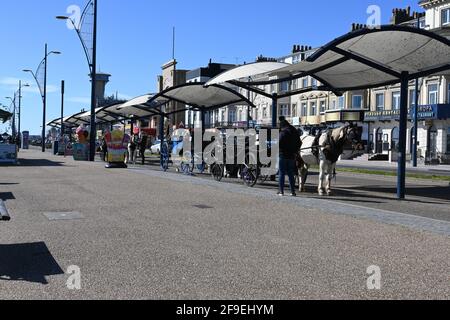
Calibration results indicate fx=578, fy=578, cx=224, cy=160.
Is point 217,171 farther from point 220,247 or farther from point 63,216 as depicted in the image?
point 220,247

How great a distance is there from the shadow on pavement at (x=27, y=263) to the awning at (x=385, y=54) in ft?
28.0

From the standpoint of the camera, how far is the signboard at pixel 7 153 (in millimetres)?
27562

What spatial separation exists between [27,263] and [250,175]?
10835 millimetres

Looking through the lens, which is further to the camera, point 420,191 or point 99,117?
point 99,117

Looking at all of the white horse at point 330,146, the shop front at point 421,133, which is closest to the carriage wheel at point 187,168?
the white horse at point 330,146

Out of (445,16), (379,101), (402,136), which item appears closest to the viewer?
(402,136)

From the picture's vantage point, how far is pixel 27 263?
265 inches

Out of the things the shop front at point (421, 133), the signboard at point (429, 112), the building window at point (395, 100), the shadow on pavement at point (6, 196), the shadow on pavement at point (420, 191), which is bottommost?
the shadow on pavement at point (420, 191)

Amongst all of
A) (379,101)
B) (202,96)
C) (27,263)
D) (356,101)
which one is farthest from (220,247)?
(356,101)

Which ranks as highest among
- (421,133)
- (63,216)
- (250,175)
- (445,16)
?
(445,16)

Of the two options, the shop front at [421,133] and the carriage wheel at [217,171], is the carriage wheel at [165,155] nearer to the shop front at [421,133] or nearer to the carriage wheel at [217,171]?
the carriage wheel at [217,171]

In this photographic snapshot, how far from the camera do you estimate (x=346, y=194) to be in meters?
15.6
